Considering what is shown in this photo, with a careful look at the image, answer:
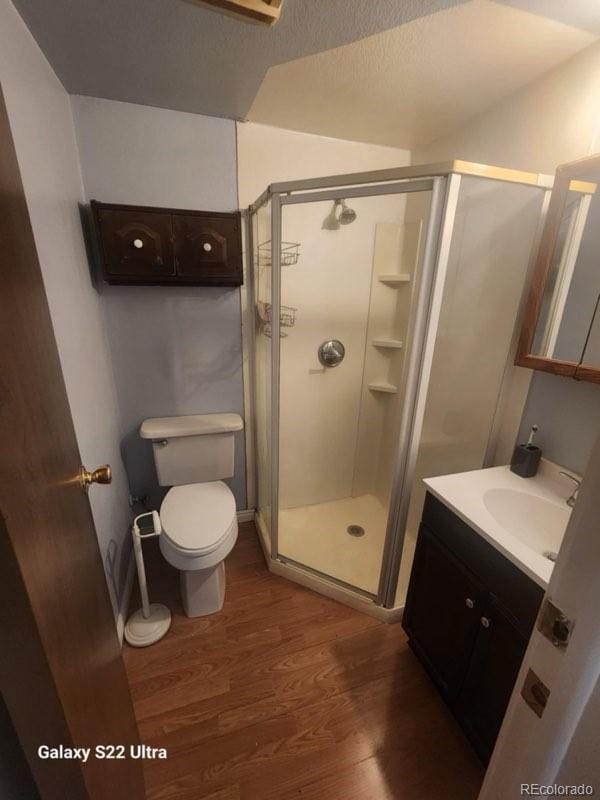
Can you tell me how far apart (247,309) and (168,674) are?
1.76 metres

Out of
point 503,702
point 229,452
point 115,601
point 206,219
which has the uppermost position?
point 206,219

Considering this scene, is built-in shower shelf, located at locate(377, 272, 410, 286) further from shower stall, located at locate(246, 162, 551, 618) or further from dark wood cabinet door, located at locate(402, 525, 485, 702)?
dark wood cabinet door, located at locate(402, 525, 485, 702)

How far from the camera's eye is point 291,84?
132cm

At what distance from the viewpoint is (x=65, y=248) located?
1244 mm

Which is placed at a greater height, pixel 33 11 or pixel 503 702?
pixel 33 11

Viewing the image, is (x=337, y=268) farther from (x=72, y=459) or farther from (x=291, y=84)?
(x=72, y=459)

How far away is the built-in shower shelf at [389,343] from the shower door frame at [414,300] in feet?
2.08

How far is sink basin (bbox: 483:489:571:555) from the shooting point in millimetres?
1147

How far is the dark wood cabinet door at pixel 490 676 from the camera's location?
95cm

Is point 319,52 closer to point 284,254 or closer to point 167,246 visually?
point 284,254

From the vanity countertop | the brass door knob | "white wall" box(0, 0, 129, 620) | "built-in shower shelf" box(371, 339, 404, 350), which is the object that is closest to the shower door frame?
the vanity countertop

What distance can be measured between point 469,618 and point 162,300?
1.91m

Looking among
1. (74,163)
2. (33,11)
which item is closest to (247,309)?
(74,163)

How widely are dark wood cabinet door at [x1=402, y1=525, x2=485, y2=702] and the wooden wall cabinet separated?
5.06 ft
